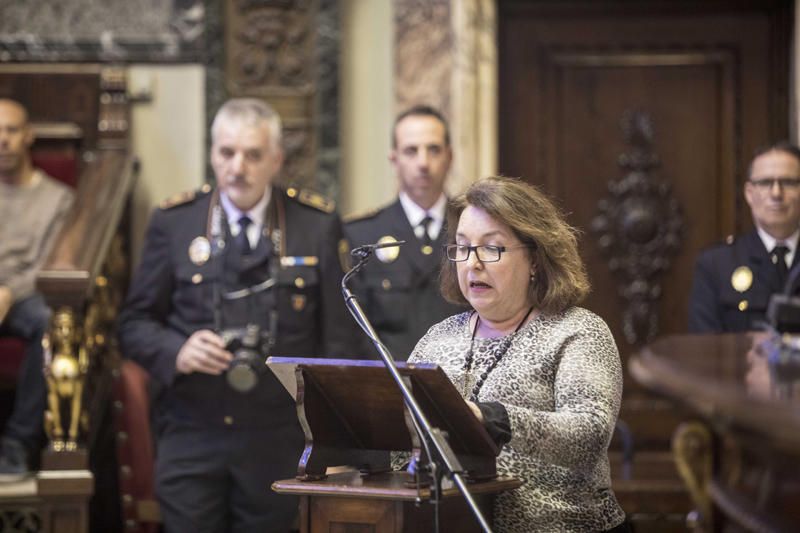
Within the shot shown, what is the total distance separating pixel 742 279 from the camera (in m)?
5.13

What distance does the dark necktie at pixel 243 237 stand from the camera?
4.89m

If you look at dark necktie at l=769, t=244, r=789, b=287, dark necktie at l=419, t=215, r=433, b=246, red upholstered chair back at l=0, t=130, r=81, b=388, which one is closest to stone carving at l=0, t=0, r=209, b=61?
red upholstered chair back at l=0, t=130, r=81, b=388

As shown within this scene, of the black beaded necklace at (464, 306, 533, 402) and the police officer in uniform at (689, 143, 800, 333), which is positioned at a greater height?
the police officer in uniform at (689, 143, 800, 333)

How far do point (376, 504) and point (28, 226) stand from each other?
3250 millimetres

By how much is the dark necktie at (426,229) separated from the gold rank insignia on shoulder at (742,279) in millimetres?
1146

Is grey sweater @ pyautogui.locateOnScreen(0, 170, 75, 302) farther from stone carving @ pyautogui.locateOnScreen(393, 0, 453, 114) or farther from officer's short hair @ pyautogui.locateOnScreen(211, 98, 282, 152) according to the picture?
stone carving @ pyautogui.locateOnScreen(393, 0, 453, 114)

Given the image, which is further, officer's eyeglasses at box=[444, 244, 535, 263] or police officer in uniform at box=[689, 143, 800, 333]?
police officer in uniform at box=[689, 143, 800, 333]

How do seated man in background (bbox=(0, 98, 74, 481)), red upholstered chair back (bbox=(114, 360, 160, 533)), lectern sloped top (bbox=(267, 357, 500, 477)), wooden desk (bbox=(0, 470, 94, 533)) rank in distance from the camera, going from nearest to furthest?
lectern sloped top (bbox=(267, 357, 500, 477)) < wooden desk (bbox=(0, 470, 94, 533)) < seated man in background (bbox=(0, 98, 74, 481)) < red upholstered chair back (bbox=(114, 360, 160, 533))

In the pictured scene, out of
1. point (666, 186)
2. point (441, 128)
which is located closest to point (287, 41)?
point (441, 128)

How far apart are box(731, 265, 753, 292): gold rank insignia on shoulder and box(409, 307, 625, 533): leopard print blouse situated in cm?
186

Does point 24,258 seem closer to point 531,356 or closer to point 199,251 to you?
point 199,251

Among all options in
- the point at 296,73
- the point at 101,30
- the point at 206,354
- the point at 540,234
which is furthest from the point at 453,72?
the point at 540,234

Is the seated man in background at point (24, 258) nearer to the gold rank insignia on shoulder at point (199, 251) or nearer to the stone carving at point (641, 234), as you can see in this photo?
the gold rank insignia on shoulder at point (199, 251)

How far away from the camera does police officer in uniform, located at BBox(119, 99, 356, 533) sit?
462 centimetres
